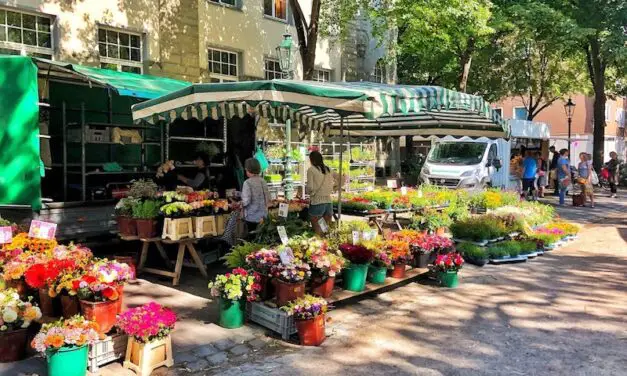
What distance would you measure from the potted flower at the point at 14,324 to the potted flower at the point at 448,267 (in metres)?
5.09

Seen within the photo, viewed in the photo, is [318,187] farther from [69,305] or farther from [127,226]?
[69,305]

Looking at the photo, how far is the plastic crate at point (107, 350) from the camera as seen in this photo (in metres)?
4.40

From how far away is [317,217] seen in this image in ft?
27.5

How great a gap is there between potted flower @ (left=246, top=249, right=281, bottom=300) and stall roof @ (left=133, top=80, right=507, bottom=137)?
1721mm

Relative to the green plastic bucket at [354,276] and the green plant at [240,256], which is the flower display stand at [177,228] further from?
the green plastic bucket at [354,276]

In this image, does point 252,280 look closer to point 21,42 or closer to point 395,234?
point 395,234

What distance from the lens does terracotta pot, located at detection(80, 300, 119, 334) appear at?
14.7ft

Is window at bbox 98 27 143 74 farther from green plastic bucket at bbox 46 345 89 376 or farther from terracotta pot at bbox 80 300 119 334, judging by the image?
green plastic bucket at bbox 46 345 89 376

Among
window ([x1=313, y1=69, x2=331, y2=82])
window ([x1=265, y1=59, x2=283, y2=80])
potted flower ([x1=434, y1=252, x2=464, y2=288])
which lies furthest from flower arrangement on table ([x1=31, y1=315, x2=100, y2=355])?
window ([x1=313, y1=69, x2=331, y2=82])

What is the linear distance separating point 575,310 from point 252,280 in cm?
402

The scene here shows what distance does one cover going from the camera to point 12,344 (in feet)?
14.8

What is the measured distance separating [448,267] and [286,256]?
9.58 ft

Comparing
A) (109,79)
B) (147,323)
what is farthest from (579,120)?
(147,323)

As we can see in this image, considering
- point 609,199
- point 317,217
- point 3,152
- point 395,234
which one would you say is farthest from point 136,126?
point 609,199
